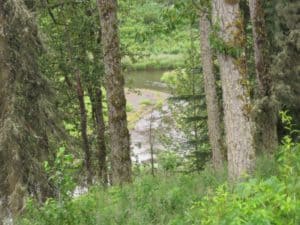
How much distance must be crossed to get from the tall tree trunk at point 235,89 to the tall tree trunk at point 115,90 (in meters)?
3.28

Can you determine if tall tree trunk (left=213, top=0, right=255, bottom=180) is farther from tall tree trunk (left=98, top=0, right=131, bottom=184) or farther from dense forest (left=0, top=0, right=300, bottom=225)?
tall tree trunk (left=98, top=0, right=131, bottom=184)

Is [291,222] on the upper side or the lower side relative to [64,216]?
upper

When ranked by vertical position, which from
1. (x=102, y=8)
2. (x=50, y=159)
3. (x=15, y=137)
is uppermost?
(x=102, y=8)

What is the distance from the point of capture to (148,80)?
4638 centimetres

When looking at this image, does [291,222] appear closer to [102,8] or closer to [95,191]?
[95,191]

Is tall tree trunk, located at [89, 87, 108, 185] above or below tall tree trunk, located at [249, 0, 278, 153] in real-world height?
below

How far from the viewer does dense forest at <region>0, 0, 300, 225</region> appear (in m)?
6.37

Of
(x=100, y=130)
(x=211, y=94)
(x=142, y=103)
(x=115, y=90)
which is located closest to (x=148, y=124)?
(x=142, y=103)

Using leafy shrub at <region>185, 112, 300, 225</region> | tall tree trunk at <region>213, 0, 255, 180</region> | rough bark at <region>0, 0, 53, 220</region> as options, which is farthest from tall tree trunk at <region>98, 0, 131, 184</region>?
leafy shrub at <region>185, 112, 300, 225</region>

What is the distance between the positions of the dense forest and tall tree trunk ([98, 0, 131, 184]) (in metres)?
0.02

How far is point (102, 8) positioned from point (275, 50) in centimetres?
554

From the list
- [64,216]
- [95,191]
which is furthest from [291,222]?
[95,191]

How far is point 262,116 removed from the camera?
11.7m

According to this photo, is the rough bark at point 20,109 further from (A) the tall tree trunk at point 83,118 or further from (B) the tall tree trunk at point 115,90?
(A) the tall tree trunk at point 83,118
